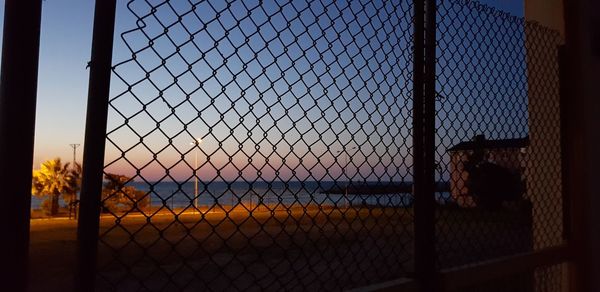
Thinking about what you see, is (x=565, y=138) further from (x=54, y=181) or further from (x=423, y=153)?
(x=54, y=181)

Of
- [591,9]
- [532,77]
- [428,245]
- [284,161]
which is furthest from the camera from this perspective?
[532,77]

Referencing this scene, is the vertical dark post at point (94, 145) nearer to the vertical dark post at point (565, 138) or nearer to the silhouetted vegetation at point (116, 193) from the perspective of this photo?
the silhouetted vegetation at point (116, 193)

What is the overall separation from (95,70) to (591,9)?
3.36 metres

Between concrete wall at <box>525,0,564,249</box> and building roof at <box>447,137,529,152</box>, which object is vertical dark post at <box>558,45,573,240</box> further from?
building roof at <box>447,137,529,152</box>

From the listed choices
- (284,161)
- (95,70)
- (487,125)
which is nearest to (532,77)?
(487,125)

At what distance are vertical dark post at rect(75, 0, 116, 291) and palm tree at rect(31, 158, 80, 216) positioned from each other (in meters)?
38.8

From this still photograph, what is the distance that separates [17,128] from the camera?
3.74 feet

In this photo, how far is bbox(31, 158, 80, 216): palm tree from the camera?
36.3m

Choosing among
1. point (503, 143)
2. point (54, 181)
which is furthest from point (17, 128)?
point (54, 181)

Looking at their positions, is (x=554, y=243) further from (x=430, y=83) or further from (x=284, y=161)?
(x=284, y=161)

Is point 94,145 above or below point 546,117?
below

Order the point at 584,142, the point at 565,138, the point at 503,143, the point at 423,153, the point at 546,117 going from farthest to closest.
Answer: the point at 503,143, the point at 546,117, the point at 565,138, the point at 584,142, the point at 423,153

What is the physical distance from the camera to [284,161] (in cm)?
207

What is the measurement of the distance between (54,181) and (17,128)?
1585 inches
